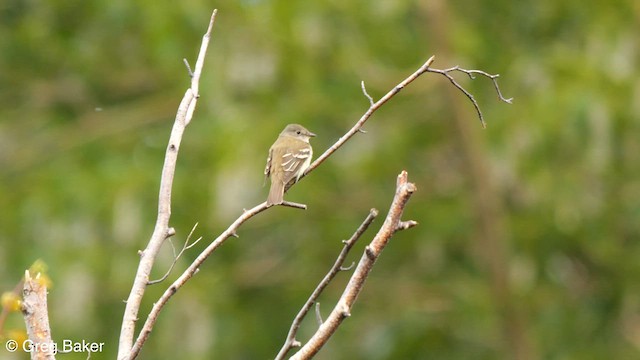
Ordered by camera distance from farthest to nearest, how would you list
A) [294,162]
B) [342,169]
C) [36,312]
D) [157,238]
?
[342,169] < [294,162] < [157,238] < [36,312]

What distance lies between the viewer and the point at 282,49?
10867 millimetres

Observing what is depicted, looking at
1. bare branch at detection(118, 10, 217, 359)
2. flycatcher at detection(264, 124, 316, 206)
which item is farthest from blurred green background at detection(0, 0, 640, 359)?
bare branch at detection(118, 10, 217, 359)

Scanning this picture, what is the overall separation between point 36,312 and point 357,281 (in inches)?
34.0

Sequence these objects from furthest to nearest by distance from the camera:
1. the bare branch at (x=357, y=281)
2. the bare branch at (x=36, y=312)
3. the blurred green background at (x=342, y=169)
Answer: the blurred green background at (x=342, y=169)
the bare branch at (x=36, y=312)
the bare branch at (x=357, y=281)

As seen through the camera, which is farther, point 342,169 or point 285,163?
point 342,169

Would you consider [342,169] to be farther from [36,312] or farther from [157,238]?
[36,312]

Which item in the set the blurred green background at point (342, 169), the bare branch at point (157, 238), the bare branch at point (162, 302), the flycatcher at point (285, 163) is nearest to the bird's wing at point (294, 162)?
the flycatcher at point (285, 163)

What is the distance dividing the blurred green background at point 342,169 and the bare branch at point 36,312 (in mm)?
6221

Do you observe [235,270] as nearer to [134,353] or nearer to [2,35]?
[2,35]

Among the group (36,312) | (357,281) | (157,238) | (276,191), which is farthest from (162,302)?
(276,191)

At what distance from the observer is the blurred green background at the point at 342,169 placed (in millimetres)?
10227

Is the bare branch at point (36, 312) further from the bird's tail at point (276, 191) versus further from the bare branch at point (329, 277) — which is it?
the bird's tail at point (276, 191)

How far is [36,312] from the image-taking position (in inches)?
131

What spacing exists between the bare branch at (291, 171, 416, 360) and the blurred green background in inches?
255
